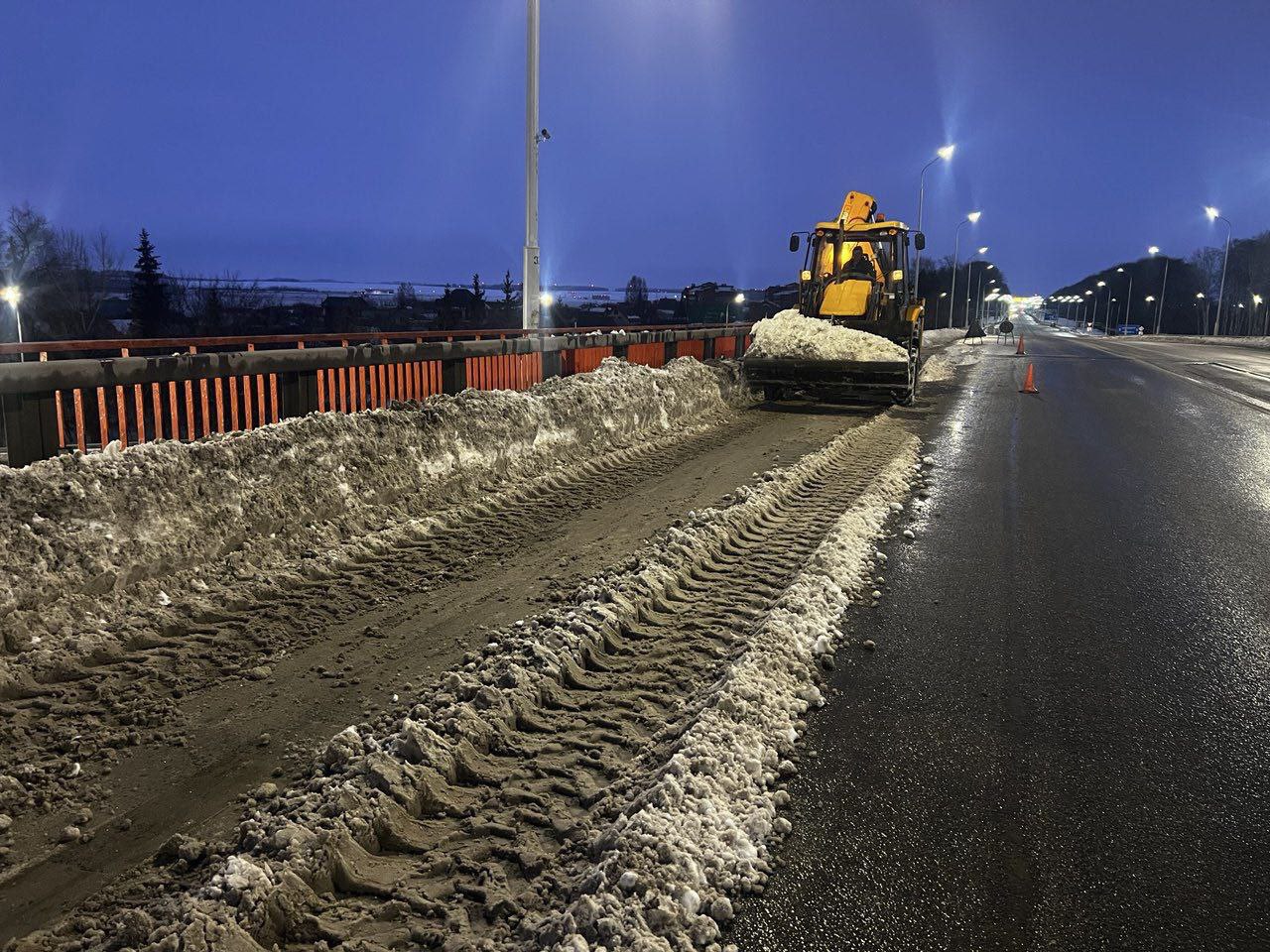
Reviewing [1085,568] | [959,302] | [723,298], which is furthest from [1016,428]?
[959,302]

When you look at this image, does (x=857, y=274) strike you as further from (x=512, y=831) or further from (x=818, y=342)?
(x=512, y=831)

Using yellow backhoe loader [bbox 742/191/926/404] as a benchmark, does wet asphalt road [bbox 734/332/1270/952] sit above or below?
below

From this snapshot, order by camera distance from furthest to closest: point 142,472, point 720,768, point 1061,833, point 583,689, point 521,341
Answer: point 521,341 < point 142,472 < point 583,689 < point 720,768 < point 1061,833

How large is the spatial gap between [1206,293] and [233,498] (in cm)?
15089

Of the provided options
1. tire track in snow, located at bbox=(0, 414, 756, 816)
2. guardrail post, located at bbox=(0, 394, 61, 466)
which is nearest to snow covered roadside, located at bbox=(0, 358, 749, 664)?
tire track in snow, located at bbox=(0, 414, 756, 816)

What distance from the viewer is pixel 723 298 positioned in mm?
85188

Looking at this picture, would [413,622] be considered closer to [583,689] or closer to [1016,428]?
[583,689]

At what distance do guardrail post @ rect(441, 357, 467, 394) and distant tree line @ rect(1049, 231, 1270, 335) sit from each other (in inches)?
3840

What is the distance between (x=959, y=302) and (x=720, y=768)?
5534 inches

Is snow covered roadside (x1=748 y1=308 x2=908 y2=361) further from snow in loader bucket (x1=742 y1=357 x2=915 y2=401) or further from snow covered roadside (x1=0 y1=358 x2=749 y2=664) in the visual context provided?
snow covered roadside (x1=0 y1=358 x2=749 y2=664)

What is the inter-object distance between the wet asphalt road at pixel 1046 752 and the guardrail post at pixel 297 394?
5.56 m

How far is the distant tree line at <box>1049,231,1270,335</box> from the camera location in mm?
108562

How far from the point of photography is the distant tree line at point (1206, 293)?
109 m

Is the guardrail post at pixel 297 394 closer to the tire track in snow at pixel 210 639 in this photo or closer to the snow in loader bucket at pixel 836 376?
the tire track in snow at pixel 210 639
